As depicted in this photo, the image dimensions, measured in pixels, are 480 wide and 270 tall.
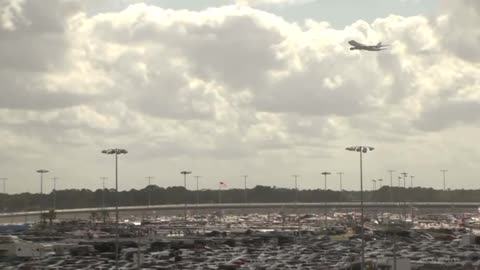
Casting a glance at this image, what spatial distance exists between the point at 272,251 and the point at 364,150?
27.1 m

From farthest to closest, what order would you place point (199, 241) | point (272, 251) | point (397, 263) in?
point (199, 241)
point (272, 251)
point (397, 263)

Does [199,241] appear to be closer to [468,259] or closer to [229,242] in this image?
[229,242]

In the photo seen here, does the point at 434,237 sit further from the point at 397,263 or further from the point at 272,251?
the point at 397,263

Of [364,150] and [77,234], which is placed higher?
[364,150]

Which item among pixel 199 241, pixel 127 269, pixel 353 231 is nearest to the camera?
pixel 127 269

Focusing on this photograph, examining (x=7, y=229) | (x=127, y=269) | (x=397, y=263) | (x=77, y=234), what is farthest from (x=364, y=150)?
(x=7, y=229)

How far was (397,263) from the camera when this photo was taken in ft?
273

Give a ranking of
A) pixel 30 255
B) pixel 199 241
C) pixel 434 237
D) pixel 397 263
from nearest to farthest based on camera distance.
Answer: pixel 397 263, pixel 30 255, pixel 199 241, pixel 434 237

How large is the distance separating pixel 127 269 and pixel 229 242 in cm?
4570

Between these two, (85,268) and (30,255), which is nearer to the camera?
(85,268)

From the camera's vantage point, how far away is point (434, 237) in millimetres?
161375

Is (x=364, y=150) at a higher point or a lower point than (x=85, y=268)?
higher

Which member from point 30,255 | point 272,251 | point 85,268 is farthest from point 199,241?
point 85,268

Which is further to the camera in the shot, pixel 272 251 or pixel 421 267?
pixel 272 251
